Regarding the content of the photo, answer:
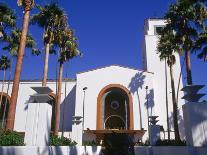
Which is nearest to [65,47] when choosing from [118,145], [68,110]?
[68,110]

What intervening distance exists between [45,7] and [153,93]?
17154 mm

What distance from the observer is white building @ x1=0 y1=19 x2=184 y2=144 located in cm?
3288

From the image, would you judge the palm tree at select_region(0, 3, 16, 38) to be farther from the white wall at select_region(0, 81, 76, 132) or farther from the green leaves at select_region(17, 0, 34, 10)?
the white wall at select_region(0, 81, 76, 132)

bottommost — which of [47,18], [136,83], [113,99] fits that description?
[113,99]

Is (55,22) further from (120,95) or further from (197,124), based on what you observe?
(197,124)

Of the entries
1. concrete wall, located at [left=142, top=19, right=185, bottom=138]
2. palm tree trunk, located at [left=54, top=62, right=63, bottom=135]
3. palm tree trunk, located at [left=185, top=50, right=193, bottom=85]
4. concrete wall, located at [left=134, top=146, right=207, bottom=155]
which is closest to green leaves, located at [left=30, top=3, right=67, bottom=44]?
palm tree trunk, located at [left=54, top=62, right=63, bottom=135]

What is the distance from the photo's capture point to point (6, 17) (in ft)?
71.5

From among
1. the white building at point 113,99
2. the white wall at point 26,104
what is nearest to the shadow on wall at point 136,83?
the white building at point 113,99

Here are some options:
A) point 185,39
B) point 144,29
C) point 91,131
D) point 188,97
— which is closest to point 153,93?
point 91,131

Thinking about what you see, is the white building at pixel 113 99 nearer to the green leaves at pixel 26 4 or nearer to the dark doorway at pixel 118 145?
the green leaves at pixel 26 4

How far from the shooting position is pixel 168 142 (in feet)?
72.3

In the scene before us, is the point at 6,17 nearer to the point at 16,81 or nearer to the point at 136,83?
the point at 16,81

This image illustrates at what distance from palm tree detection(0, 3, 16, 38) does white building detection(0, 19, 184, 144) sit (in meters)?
13.9

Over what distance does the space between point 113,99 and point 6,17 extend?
20178mm
